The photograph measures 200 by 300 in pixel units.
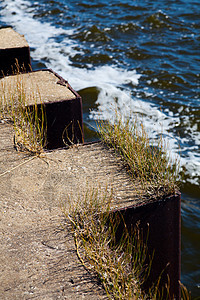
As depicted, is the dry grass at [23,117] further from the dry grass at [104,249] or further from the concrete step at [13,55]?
the concrete step at [13,55]

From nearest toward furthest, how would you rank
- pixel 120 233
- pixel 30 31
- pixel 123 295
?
pixel 123 295, pixel 120 233, pixel 30 31

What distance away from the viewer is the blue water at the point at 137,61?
6371 mm

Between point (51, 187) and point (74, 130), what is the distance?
4.73 ft

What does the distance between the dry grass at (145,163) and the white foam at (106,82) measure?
114 centimetres

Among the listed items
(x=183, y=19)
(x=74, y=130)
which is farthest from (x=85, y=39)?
(x=74, y=130)

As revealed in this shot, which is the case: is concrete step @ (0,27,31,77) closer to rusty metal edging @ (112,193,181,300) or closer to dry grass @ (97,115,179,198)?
dry grass @ (97,115,179,198)

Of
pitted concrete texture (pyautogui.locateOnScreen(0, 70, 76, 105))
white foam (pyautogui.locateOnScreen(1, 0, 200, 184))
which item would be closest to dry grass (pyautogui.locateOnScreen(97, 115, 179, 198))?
pitted concrete texture (pyautogui.locateOnScreen(0, 70, 76, 105))

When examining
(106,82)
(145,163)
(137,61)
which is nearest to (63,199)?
(145,163)

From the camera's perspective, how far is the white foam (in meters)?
6.70

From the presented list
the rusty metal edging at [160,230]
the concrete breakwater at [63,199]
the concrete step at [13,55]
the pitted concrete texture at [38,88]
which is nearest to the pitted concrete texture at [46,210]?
the concrete breakwater at [63,199]

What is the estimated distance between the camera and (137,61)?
9586mm

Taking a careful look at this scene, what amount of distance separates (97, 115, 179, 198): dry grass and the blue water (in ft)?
6.20

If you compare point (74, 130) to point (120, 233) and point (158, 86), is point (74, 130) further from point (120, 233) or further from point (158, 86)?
point (158, 86)

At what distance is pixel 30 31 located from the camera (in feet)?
39.2
